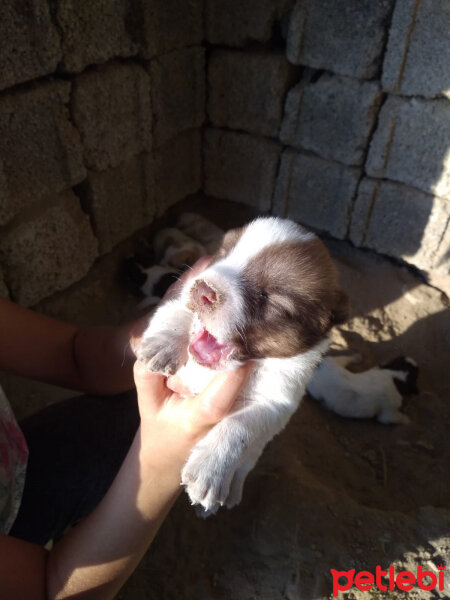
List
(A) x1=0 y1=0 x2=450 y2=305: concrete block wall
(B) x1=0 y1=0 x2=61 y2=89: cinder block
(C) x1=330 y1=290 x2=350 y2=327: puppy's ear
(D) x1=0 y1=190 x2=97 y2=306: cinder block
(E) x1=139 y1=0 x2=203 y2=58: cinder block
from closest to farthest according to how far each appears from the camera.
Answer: (C) x1=330 y1=290 x2=350 y2=327: puppy's ear, (B) x1=0 y1=0 x2=61 y2=89: cinder block, (A) x1=0 y1=0 x2=450 y2=305: concrete block wall, (D) x1=0 y1=190 x2=97 y2=306: cinder block, (E) x1=139 y1=0 x2=203 y2=58: cinder block

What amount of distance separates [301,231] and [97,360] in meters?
1.06

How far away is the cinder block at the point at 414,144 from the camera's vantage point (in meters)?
3.12

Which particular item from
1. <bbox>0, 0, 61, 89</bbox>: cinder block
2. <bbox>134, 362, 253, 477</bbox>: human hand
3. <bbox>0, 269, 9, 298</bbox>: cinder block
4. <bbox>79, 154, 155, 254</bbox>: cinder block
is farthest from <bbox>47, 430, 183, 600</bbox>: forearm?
<bbox>79, 154, 155, 254</bbox>: cinder block

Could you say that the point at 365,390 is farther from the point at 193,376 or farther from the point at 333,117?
the point at 333,117

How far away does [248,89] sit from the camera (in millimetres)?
3736

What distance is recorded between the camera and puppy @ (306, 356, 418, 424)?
2.99 m

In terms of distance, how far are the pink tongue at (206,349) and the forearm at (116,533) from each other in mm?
344

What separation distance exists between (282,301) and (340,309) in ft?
0.89

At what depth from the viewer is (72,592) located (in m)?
1.47

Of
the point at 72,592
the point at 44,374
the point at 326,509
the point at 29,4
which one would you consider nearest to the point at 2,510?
the point at 72,592

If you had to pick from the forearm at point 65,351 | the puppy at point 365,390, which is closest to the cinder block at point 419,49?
the puppy at point 365,390

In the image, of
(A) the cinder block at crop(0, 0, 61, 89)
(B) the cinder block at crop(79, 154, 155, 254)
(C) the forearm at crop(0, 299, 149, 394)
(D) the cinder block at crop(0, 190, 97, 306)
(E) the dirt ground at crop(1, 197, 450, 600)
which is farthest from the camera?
(B) the cinder block at crop(79, 154, 155, 254)

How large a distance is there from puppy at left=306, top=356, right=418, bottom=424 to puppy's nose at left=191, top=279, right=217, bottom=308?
5.58 feet

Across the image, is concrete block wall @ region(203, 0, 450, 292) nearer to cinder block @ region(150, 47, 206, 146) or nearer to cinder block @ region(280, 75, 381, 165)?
cinder block @ region(280, 75, 381, 165)
